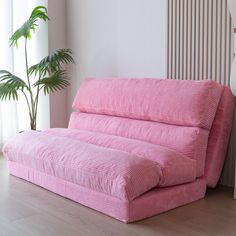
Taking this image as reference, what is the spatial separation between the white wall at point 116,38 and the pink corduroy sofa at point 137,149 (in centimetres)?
47

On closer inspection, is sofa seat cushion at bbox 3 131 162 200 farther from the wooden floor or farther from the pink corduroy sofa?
the wooden floor

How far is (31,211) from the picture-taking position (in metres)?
2.77

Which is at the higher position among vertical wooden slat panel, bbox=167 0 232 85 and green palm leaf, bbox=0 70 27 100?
vertical wooden slat panel, bbox=167 0 232 85

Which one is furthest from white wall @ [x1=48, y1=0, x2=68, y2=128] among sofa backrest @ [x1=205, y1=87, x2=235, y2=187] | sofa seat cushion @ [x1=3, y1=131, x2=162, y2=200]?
sofa backrest @ [x1=205, y1=87, x2=235, y2=187]

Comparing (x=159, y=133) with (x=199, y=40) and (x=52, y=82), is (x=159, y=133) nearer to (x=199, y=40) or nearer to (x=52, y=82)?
(x=199, y=40)

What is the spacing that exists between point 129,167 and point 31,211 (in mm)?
719

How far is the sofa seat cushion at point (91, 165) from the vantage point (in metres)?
2.55

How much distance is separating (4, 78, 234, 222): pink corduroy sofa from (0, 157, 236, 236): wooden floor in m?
0.08

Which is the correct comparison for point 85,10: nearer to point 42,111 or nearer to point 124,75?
point 124,75

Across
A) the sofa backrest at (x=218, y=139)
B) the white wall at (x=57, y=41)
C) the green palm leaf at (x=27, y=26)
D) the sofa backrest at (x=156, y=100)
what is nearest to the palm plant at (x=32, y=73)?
the green palm leaf at (x=27, y=26)

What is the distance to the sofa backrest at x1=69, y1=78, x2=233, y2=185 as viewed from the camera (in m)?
2.96

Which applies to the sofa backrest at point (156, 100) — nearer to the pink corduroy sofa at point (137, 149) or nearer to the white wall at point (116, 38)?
the pink corduroy sofa at point (137, 149)

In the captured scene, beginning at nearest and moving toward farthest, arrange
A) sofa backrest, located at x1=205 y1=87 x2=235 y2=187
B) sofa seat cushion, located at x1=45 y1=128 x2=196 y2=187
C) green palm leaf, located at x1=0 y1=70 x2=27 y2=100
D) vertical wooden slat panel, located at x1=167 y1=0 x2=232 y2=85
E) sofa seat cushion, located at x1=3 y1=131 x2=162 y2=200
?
sofa seat cushion, located at x1=3 y1=131 x2=162 y2=200 → sofa seat cushion, located at x1=45 y1=128 x2=196 y2=187 → sofa backrest, located at x1=205 y1=87 x2=235 y2=187 → vertical wooden slat panel, located at x1=167 y1=0 x2=232 y2=85 → green palm leaf, located at x1=0 y1=70 x2=27 y2=100

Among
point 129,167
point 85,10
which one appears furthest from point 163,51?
point 129,167
